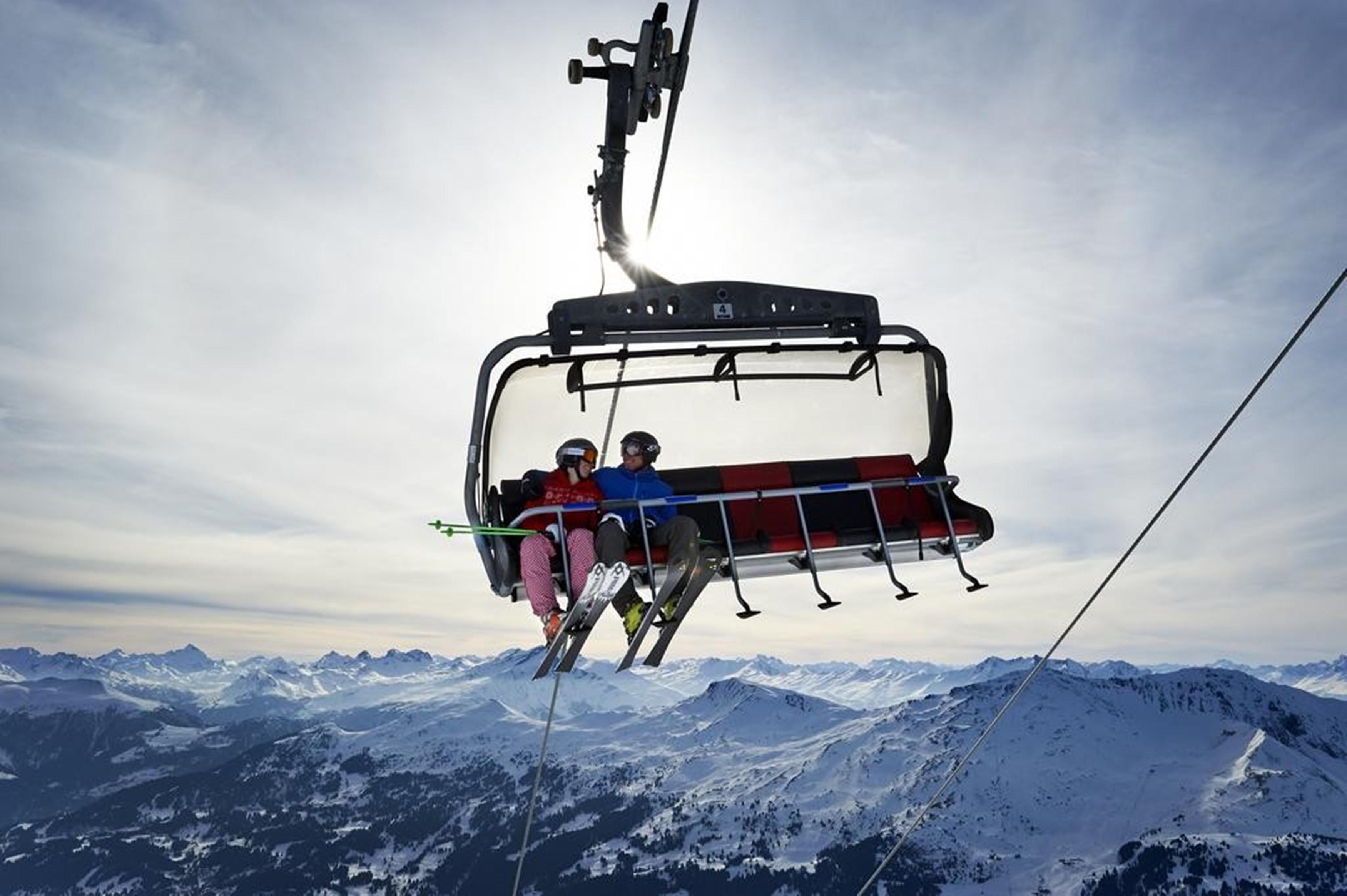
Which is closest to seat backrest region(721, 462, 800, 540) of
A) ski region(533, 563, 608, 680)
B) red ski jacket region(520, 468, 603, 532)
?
red ski jacket region(520, 468, 603, 532)

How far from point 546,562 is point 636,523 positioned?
105 cm

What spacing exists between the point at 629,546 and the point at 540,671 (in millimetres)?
1492

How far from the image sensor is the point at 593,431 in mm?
11039

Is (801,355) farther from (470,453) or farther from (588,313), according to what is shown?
(470,453)

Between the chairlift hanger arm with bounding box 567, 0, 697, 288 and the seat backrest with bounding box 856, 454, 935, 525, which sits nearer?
the chairlift hanger arm with bounding box 567, 0, 697, 288

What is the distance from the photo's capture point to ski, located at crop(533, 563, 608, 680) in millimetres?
10047

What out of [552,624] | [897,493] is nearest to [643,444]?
[552,624]

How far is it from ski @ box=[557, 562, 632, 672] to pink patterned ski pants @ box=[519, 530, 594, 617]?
0.24m

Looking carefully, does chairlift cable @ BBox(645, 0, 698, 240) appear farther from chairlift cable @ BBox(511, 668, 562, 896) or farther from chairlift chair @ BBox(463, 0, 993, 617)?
chairlift cable @ BBox(511, 668, 562, 896)

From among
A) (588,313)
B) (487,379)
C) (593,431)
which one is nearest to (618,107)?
(588,313)

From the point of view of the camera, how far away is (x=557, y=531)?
10.4m

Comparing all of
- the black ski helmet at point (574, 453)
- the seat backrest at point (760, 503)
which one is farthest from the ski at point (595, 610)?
the seat backrest at point (760, 503)

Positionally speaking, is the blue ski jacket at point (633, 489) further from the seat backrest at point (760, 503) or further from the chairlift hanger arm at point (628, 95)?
the chairlift hanger arm at point (628, 95)

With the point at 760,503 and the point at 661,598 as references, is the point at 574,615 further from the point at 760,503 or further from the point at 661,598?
the point at 760,503
